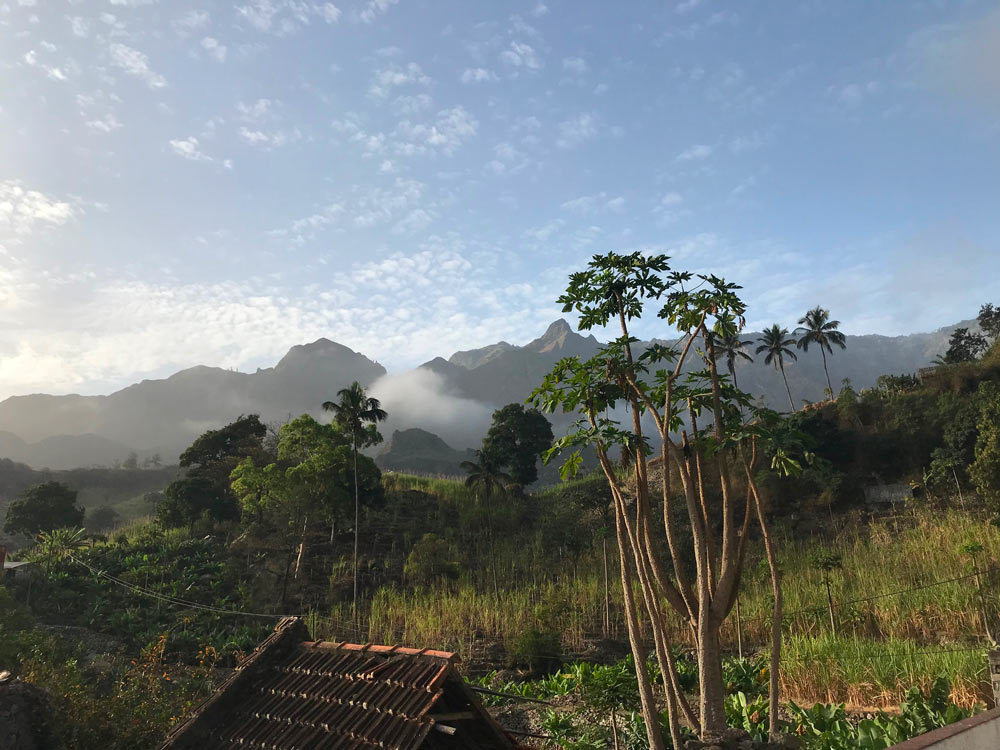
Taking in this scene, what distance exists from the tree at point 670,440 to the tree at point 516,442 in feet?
93.4

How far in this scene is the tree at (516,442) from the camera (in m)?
34.7

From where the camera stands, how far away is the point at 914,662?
8914 millimetres

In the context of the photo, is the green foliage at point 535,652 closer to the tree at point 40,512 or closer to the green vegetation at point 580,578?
the green vegetation at point 580,578

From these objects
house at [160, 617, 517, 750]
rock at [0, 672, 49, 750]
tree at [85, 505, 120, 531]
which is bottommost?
tree at [85, 505, 120, 531]

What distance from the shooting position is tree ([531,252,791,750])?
16.5 ft

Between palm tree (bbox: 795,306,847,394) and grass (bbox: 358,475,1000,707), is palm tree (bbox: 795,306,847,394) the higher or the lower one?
the higher one

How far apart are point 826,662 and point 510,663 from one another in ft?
24.5

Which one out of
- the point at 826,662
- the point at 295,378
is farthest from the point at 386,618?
the point at 295,378

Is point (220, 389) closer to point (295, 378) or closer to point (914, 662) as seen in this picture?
point (295, 378)

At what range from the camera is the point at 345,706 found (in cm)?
425

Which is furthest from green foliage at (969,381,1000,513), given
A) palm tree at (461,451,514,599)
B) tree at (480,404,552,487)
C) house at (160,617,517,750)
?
tree at (480,404,552,487)

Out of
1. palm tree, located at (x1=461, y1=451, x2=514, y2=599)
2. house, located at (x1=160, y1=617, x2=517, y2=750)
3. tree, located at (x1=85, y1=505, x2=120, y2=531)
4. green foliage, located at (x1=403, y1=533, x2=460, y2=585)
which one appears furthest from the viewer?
tree, located at (x1=85, y1=505, x2=120, y2=531)

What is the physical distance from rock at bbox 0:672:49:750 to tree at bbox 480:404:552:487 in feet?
89.8

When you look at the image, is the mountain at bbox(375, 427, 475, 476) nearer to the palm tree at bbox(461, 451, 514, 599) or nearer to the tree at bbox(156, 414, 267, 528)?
the tree at bbox(156, 414, 267, 528)
